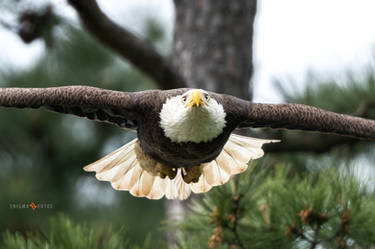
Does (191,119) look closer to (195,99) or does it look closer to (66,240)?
(195,99)

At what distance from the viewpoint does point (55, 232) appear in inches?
110

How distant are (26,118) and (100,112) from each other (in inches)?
124

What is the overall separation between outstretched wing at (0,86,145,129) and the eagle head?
0.59 feet

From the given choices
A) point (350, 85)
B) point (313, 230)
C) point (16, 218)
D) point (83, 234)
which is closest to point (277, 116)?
point (313, 230)

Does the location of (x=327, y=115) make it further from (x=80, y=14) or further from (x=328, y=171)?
(x=80, y=14)

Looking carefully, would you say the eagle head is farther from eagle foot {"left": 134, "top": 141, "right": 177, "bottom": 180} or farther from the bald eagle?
eagle foot {"left": 134, "top": 141, "right": 177, "bottom": 180}

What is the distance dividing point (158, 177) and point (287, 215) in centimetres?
111

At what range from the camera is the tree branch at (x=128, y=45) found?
3463 millimetres

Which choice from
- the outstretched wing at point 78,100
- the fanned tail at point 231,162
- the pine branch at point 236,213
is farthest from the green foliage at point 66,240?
the fanned tail at point 231,162

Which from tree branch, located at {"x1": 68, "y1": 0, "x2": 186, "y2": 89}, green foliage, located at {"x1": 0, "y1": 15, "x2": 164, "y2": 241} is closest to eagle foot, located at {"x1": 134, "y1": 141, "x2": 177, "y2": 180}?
tree branch, located at {"x1": 68, "y1": 0, "x2": 186, "y2": 89}

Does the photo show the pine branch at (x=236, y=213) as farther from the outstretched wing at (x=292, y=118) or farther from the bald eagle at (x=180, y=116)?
the outstretched wing at (x=292, y=118)

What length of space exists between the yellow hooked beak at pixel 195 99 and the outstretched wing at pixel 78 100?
13.3 inches

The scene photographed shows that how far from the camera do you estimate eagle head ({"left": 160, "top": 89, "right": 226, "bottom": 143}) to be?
3107mm

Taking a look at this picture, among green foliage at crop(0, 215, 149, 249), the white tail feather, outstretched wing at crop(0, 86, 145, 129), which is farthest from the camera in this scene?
the white tail feather
